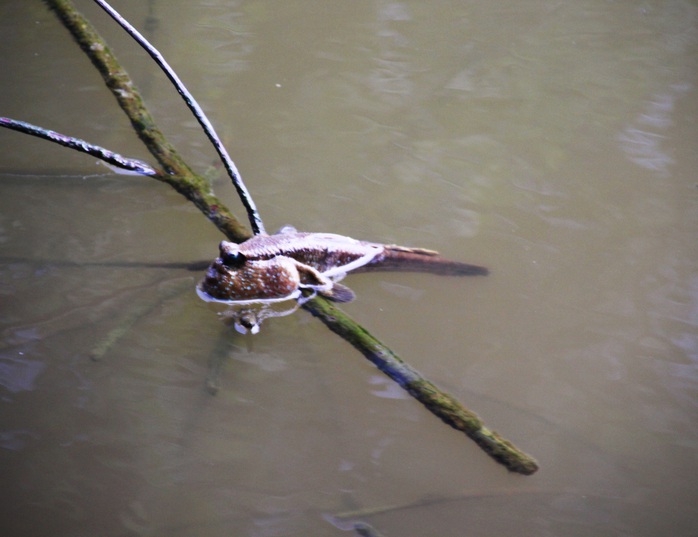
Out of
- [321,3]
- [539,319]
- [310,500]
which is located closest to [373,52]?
[321,3]

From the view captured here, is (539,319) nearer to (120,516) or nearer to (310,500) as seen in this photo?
(310,500)

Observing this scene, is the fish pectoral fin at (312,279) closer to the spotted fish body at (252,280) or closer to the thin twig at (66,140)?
the spotted fish body at (252,280)

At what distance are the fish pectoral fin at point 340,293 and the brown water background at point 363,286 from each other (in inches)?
5.7

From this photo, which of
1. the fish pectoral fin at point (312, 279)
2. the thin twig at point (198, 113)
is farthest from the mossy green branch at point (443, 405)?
the thin twig at point (198, 113)

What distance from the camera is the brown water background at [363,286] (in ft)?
8.14

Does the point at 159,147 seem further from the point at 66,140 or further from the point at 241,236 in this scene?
the point at 241,236

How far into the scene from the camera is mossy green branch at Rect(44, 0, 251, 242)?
3076 millimetres

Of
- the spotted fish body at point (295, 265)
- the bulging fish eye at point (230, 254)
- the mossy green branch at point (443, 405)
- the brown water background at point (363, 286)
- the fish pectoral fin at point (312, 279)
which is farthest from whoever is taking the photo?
the fish pectoral fin at point (312, 279)

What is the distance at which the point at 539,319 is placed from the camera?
125 inches

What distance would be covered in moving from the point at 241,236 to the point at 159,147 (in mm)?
744

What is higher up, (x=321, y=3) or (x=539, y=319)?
(x=321, y=3)

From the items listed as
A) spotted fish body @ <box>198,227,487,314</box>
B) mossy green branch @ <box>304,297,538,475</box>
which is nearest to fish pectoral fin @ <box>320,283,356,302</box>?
spotted fish body @ <box>198,227,487,314</box>

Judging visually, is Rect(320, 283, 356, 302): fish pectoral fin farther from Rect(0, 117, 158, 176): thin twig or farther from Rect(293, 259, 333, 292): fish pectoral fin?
Rect(0, 117, 158, 176): thin twig

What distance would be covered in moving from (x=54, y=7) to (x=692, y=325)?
14.0 feet
